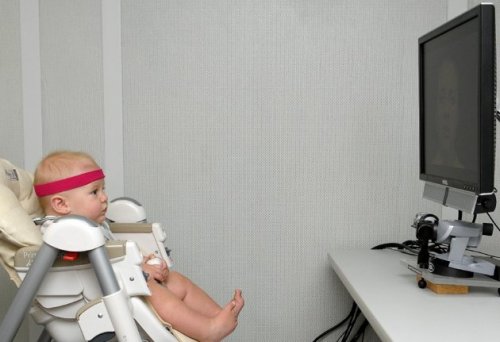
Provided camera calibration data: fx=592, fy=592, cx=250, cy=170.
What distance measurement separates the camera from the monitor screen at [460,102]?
57.8 inches

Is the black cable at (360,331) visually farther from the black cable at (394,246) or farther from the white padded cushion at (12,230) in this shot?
the white padded cushion at (12,230)

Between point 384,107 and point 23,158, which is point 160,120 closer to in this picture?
point 23,158

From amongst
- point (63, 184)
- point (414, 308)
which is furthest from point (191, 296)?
point (414, 308)

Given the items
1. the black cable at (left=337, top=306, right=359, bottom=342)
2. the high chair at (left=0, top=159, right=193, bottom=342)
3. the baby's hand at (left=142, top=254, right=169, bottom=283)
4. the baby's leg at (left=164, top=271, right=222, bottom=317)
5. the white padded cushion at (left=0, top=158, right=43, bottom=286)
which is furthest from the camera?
the black cable at (left=337, top=306, right=359, bottom=342)

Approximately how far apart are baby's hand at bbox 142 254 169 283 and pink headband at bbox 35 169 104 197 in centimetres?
30

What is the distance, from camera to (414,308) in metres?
1.46

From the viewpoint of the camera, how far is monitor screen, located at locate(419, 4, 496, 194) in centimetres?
147

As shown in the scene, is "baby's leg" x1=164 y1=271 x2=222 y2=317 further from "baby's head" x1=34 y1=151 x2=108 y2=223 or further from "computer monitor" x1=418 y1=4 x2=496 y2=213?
"computer monitor" x1=418 y1=4 x2=496 y2=213

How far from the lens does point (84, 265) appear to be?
1.47 metres

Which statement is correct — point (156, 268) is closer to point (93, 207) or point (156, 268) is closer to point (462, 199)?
point (93, 207)

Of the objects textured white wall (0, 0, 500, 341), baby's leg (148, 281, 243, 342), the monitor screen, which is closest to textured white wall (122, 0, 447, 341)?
textured white wall (0, 0, 500, 341)

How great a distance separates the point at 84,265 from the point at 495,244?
1.61m

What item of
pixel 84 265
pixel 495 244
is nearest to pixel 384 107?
pixel 495 244

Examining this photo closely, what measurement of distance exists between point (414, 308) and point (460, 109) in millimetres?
561
